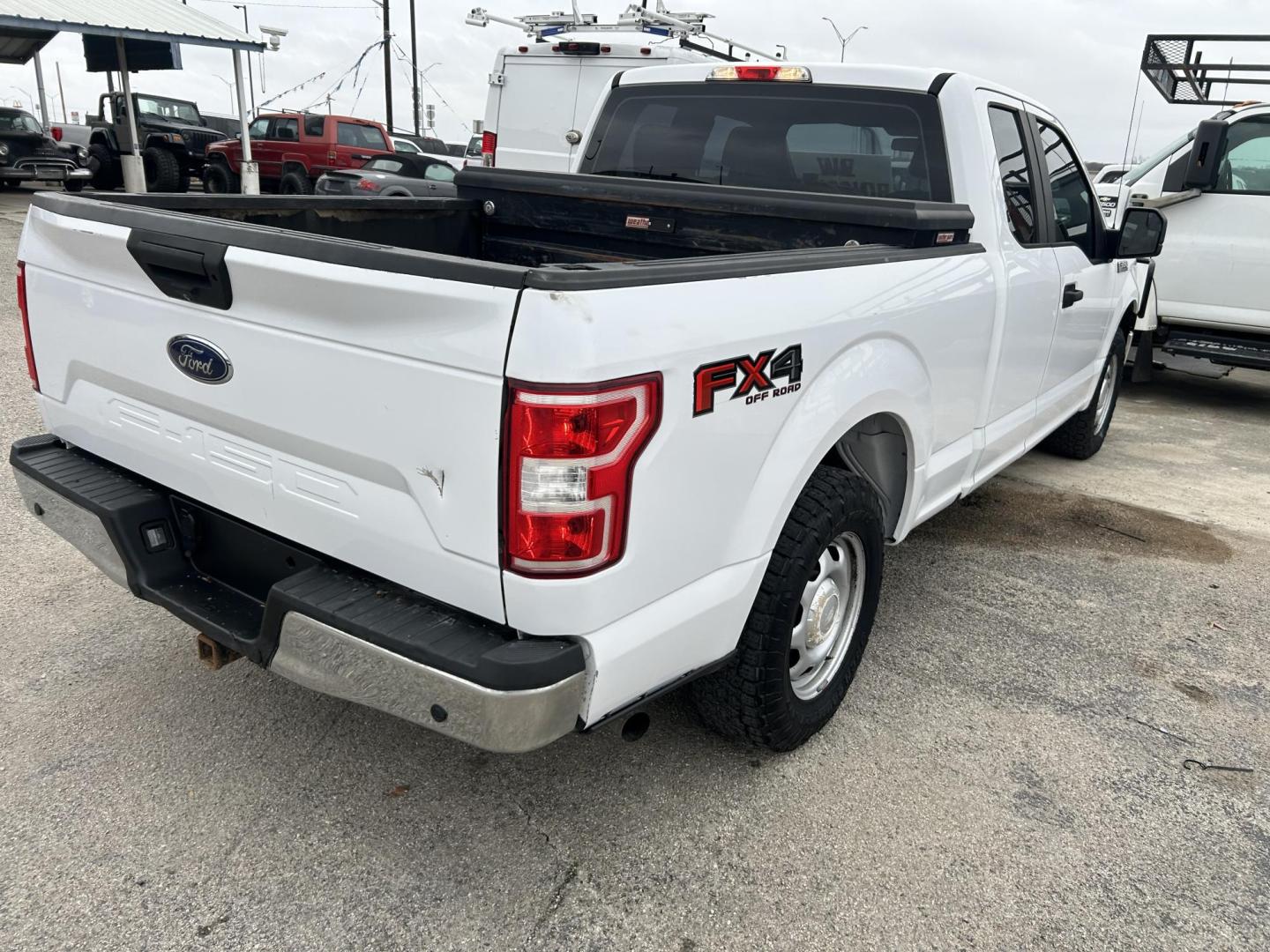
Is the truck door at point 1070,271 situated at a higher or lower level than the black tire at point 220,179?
higher

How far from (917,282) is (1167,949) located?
1799 mm

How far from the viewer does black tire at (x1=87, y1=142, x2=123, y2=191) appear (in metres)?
20.1

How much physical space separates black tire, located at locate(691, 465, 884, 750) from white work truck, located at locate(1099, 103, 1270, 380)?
5.84 m

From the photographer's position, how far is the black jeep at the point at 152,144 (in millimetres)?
19562

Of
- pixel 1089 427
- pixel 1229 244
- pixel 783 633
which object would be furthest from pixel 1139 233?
pixel 1229 244

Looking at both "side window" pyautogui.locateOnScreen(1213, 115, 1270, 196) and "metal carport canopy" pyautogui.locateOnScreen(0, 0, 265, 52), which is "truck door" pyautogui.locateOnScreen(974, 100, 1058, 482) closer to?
"side window" pyautogui.locateOnScreen(1213, 115, 1270, 196)

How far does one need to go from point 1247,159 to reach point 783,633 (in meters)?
7.06

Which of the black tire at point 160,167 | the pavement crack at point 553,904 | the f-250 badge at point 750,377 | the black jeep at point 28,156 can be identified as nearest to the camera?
the f-250 badge at point 750,377

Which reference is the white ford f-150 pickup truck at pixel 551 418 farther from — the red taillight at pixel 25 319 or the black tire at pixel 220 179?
the black tire at pixel 220 179

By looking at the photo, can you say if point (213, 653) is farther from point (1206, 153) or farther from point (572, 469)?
point (1206, 153)

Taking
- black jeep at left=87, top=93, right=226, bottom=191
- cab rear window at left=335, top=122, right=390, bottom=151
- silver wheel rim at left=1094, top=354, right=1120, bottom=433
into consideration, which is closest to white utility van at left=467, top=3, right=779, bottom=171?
silver wheel rim at left=1094, top=354, right=1120, bottom=433

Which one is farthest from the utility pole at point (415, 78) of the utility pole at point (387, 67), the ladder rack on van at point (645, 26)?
the ladder rack on van at point (645, 26)

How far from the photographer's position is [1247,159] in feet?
24.0

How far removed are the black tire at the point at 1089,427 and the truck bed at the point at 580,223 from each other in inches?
116
